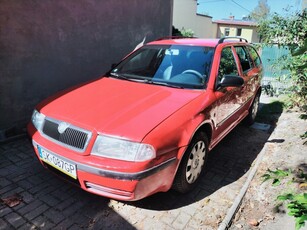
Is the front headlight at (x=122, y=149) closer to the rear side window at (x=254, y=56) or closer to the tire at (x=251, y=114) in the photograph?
the tire at (x=251, y=114)

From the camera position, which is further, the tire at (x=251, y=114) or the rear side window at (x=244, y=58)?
the tire at (x=251, y=114)

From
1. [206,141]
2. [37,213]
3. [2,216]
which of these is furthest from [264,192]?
[2,216]

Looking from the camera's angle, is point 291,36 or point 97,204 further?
point 291,36

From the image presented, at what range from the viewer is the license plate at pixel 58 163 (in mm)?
2656

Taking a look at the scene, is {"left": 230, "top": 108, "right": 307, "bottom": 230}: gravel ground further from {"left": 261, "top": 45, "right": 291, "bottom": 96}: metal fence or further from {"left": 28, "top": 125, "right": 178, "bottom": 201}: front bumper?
{"left": 261, "top": 45, "right": 291, "bottom": 96}: metal fence

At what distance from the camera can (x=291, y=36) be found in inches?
219

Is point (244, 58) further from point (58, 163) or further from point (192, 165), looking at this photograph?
point (58, 163)

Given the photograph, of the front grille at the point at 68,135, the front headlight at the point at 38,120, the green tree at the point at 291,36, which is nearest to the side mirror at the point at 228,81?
the front grille at the point at 68,135

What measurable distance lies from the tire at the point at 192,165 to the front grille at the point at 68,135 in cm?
106

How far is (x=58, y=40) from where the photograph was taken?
16.3 feet

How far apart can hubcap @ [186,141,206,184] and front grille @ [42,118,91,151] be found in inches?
47.7

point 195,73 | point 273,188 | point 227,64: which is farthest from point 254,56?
point 273,188

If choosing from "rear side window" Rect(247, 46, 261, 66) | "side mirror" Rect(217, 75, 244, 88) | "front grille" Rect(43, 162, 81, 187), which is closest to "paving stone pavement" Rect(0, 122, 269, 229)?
"front grille" Rect(43, 162, 81, 187)

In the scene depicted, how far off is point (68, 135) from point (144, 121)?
78 centimetres
